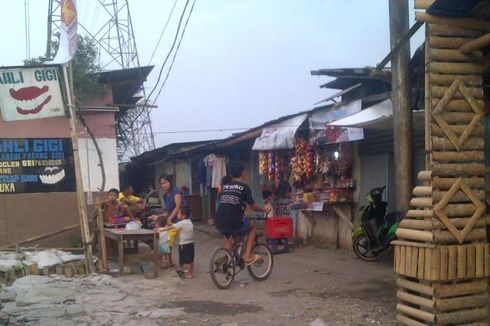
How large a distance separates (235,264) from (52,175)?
18.4 ft

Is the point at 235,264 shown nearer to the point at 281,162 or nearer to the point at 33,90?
the point at 33,90

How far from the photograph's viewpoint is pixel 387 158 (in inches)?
405

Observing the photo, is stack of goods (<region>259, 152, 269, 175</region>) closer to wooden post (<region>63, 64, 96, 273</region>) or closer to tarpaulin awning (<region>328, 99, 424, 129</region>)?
tarpaulin awning (<region>328, 99, 424, 129</region>)

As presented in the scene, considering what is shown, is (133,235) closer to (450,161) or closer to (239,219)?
(239,219)

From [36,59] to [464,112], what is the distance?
11.1 m

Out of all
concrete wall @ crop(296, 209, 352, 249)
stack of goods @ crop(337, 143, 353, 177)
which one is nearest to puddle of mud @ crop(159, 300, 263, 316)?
concrete wall @ crop(296, 209, 352, 249)

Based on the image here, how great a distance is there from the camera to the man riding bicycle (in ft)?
26.9

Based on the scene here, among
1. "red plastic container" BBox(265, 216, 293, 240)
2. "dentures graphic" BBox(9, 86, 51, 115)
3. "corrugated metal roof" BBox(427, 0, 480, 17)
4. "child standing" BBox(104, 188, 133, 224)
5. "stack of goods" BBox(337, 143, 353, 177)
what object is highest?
"corrugated metal roof" BBox(427, 0, 480, 17)

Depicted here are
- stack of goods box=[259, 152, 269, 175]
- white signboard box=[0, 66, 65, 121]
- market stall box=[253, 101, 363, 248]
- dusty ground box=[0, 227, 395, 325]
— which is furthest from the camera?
stack of goods box=[259, 152, 269, 175]

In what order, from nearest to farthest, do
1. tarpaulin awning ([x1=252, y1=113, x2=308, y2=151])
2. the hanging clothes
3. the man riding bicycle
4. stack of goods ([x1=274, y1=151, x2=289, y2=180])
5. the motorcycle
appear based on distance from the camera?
the man riding bicycle, the motorcycle, tarpaulin awning ([x1=252, y1=113, x2=308, y2=151]), stack of goods ([x1=274, y1=151, x2=289, y2=180]), the hanging clothes

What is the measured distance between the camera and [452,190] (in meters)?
4.80

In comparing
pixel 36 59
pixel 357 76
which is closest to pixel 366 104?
pixel 357 76

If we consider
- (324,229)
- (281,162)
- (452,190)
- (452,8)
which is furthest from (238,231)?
(281,162)

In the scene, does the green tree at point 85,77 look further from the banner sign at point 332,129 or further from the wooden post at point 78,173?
the banner sign at point 332,129
